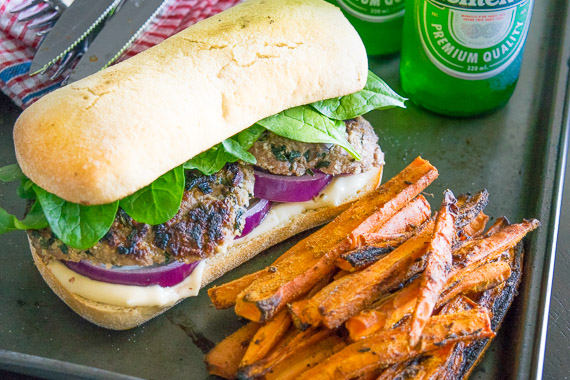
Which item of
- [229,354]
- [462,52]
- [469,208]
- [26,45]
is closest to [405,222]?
[469,208]

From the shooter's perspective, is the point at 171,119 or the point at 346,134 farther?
the point at 346,134

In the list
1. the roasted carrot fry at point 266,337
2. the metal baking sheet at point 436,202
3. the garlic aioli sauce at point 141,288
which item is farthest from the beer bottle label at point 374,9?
the roasted carrot fry at point 266,337

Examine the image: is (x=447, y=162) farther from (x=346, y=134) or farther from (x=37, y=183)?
(x=37, y=183)

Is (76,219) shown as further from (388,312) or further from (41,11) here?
(41,11)

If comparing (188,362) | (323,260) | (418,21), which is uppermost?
(418,21)

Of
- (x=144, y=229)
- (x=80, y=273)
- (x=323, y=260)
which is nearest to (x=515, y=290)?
(x=323, y=260)

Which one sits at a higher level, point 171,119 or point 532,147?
point 171,119

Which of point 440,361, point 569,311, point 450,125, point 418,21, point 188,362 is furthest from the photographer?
point 450,125
